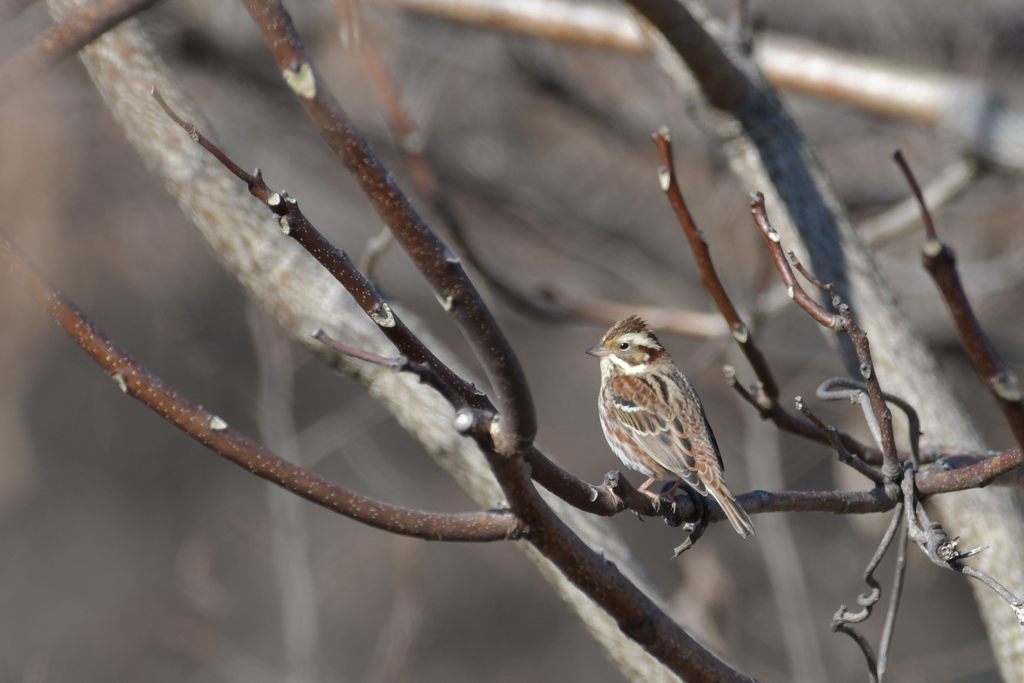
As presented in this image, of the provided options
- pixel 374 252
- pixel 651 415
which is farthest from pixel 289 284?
pixel 651 415

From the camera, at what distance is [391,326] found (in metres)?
1.70

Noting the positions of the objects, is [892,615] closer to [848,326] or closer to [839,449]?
[839,449]

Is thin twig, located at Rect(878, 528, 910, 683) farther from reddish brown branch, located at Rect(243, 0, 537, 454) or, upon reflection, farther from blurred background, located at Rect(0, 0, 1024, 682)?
blurred background, located at Rect(0, 0, 1024, 682)

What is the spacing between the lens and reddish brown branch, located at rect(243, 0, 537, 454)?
4.99ft

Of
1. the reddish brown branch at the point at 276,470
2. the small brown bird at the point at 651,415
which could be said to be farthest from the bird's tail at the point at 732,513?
the reddish brown branch at the point at 276,470

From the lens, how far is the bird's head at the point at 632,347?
405cm

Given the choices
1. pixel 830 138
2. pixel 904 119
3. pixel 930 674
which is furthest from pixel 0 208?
pixel 930 674

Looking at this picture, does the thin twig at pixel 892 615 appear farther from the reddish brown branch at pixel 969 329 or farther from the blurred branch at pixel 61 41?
the blurred branch at pixel 61 41

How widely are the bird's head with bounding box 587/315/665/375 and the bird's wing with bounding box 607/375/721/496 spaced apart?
0.27ft

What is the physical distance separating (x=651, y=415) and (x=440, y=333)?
314 inches

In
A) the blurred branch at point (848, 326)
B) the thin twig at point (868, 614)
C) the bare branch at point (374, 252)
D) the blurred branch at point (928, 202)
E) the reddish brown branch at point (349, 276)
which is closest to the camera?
the reddish brown branch at point (349, 276)

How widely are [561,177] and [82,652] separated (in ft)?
21.0

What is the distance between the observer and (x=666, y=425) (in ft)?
12.1

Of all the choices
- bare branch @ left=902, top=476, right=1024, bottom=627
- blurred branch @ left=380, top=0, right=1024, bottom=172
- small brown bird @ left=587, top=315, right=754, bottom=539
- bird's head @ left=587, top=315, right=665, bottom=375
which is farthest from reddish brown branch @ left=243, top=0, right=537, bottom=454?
blurred branch @ left=380, top=0, right=1024, bottom=172
